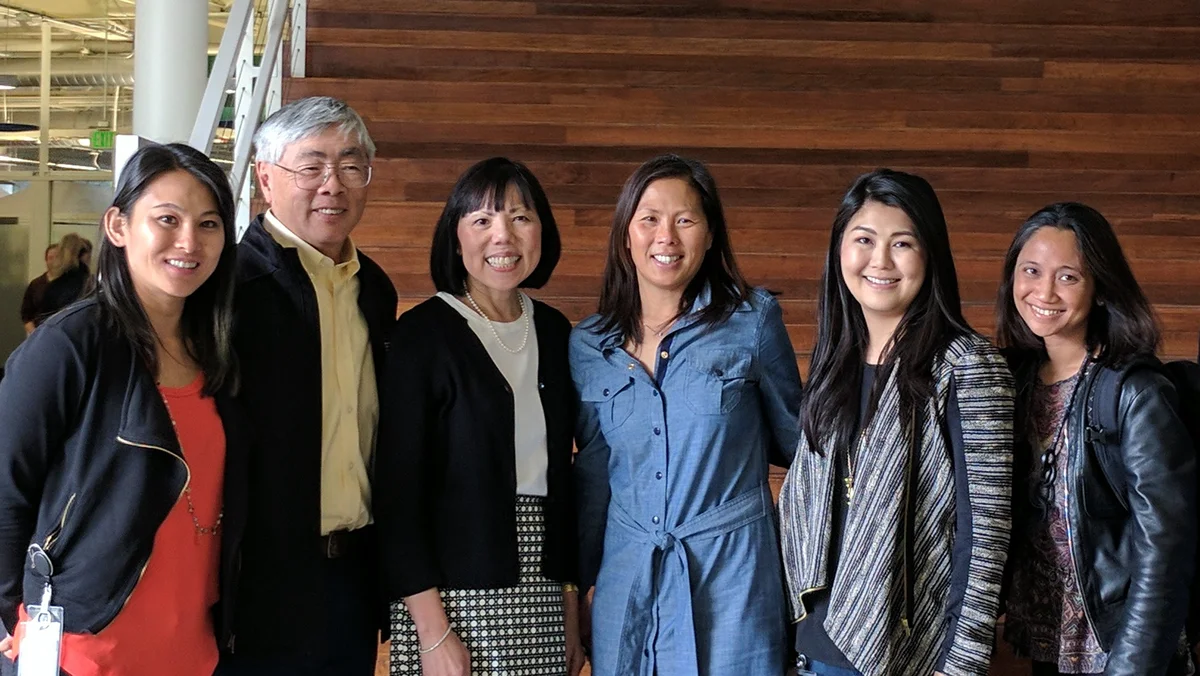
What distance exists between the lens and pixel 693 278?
84.0 inches

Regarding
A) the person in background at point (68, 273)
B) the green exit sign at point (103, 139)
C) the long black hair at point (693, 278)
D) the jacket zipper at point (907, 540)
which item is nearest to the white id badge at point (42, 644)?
the long black hair at point (693, 278)

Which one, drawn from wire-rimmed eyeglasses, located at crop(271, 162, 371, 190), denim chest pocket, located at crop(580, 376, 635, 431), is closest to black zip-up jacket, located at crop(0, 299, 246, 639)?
wire-rimmed eyeglasses, located at crop(271, 162, 371, 190)

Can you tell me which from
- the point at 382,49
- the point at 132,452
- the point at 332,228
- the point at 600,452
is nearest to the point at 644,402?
the point at 600,452

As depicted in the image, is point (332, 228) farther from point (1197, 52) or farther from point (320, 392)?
point (1197, 52)

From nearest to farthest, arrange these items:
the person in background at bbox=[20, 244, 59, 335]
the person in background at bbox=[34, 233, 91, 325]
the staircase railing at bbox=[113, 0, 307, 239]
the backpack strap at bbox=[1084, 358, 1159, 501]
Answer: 1. the backpack strap at bbox=[1084, 358, 1159, 501]
2. the staircase railing at bbox=[113, 0, 307, 239]
3. the person in background at bbox=[34, 233, 91, 325]
4. the person in background at bbox=[20, 244, 59, 335]

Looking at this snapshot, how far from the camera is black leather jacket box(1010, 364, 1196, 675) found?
1798 millimetres

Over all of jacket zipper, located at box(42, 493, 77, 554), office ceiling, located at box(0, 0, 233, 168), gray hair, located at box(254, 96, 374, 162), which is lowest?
jacket zipper, located at box(42, 493, 77, 554)

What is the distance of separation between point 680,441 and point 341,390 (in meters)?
0.56

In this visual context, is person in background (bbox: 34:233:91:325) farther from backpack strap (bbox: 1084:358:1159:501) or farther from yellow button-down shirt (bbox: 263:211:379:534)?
backpack strap (bbox: 1084:358:1159:501)

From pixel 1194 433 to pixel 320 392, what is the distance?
136 cm

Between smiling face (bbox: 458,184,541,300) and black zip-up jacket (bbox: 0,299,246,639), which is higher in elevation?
smiling face (bbox: 458,184,541,300)

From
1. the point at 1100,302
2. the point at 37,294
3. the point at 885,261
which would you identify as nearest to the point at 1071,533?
the point at 1100,302

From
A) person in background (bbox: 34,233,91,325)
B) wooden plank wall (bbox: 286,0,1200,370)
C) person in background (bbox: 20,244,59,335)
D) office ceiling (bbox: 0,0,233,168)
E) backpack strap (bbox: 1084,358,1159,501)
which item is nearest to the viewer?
backpack strap (bbox: 1084,358,1159,501)

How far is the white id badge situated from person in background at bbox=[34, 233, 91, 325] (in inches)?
174
